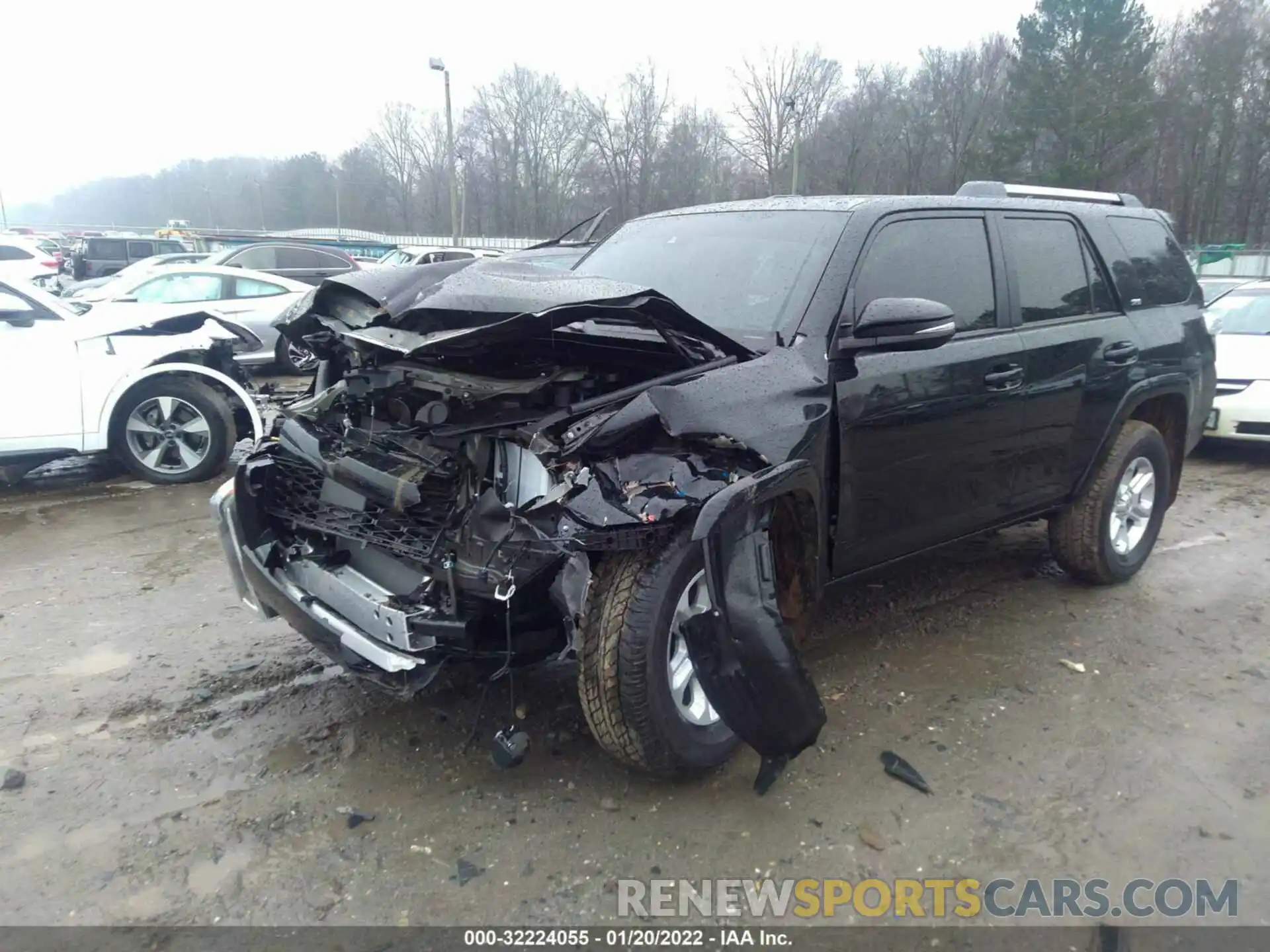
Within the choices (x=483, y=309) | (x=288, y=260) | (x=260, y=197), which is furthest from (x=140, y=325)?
(x=260, y=197)

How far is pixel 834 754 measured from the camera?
321cm

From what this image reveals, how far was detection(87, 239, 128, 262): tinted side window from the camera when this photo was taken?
86.1ft

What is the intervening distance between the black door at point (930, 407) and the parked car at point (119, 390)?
486 centimetres

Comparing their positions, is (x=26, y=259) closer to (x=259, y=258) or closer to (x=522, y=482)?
(x=259, y=258)

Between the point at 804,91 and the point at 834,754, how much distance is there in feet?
164

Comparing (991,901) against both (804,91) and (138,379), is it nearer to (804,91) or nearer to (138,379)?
(138,379)

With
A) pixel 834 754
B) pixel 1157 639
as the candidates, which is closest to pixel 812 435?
pixel 834 754

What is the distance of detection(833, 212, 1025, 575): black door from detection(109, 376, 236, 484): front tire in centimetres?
548

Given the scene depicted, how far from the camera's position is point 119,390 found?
21.7 feet

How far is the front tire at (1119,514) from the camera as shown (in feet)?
14.9

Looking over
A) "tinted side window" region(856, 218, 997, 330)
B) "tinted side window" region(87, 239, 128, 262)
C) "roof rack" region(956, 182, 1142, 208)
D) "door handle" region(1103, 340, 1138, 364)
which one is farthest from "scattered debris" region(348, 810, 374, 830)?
"tinted side window" region(87, 239, 128, 262)

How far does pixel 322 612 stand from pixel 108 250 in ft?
94.1

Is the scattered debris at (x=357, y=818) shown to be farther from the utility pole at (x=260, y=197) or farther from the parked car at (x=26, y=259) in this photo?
the utility pole at (x=260, y=197)

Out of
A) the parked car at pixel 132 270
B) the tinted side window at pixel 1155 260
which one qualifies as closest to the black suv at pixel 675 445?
the tinted side window at pixel 1155 260
